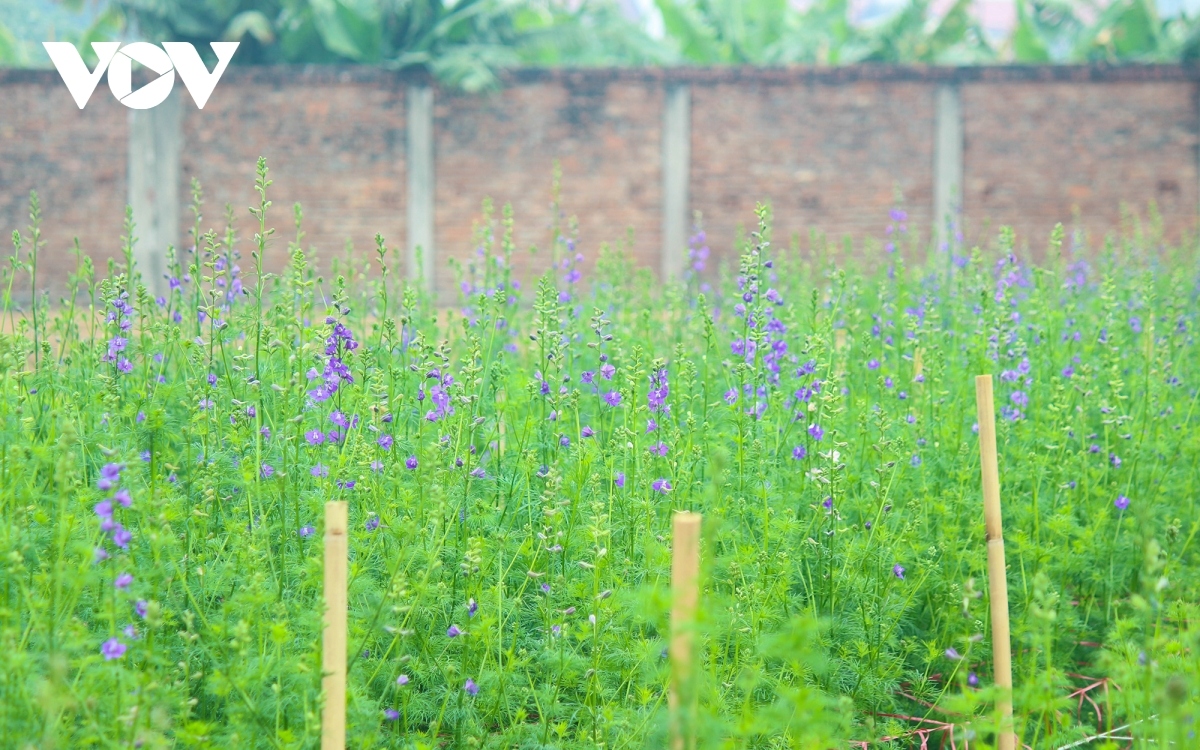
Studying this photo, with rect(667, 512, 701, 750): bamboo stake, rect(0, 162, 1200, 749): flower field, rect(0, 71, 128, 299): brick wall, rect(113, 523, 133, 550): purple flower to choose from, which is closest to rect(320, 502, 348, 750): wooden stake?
rect(0, 162, 1200, 749): flower field

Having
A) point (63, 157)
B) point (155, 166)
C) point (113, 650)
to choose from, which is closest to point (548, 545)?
point (113, 650)

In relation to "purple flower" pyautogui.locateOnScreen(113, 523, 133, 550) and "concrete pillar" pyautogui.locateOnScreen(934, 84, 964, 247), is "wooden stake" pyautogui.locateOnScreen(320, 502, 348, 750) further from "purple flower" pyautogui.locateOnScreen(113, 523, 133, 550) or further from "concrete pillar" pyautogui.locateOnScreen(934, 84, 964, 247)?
"concrete pillar" pyautogui.locateOnScreen(934, 84, 964, 247)

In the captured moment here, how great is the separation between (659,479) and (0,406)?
1711 mm

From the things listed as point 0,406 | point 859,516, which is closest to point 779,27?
point 859,516

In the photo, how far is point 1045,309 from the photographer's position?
4230mm

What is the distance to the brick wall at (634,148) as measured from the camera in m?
10.7

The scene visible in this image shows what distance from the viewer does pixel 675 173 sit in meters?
10.7

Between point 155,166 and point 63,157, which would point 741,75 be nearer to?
point 155,166

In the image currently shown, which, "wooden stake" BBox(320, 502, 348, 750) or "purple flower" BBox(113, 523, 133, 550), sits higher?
"purple flower" BBox(113, 523, 133, 550)

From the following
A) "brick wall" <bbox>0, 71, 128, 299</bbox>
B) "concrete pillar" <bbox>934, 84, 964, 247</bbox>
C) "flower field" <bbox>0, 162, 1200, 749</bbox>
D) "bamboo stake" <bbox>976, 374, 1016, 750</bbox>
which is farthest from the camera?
"concrete pillar" <bbox>934, 84, 964, 247</bbox>

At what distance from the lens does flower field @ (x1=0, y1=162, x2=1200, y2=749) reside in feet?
7.12

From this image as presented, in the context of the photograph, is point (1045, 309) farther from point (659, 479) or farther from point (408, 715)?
point (408, 715)

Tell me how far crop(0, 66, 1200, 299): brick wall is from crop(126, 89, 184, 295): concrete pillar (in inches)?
4.4

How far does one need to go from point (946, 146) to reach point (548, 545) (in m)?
9.18
